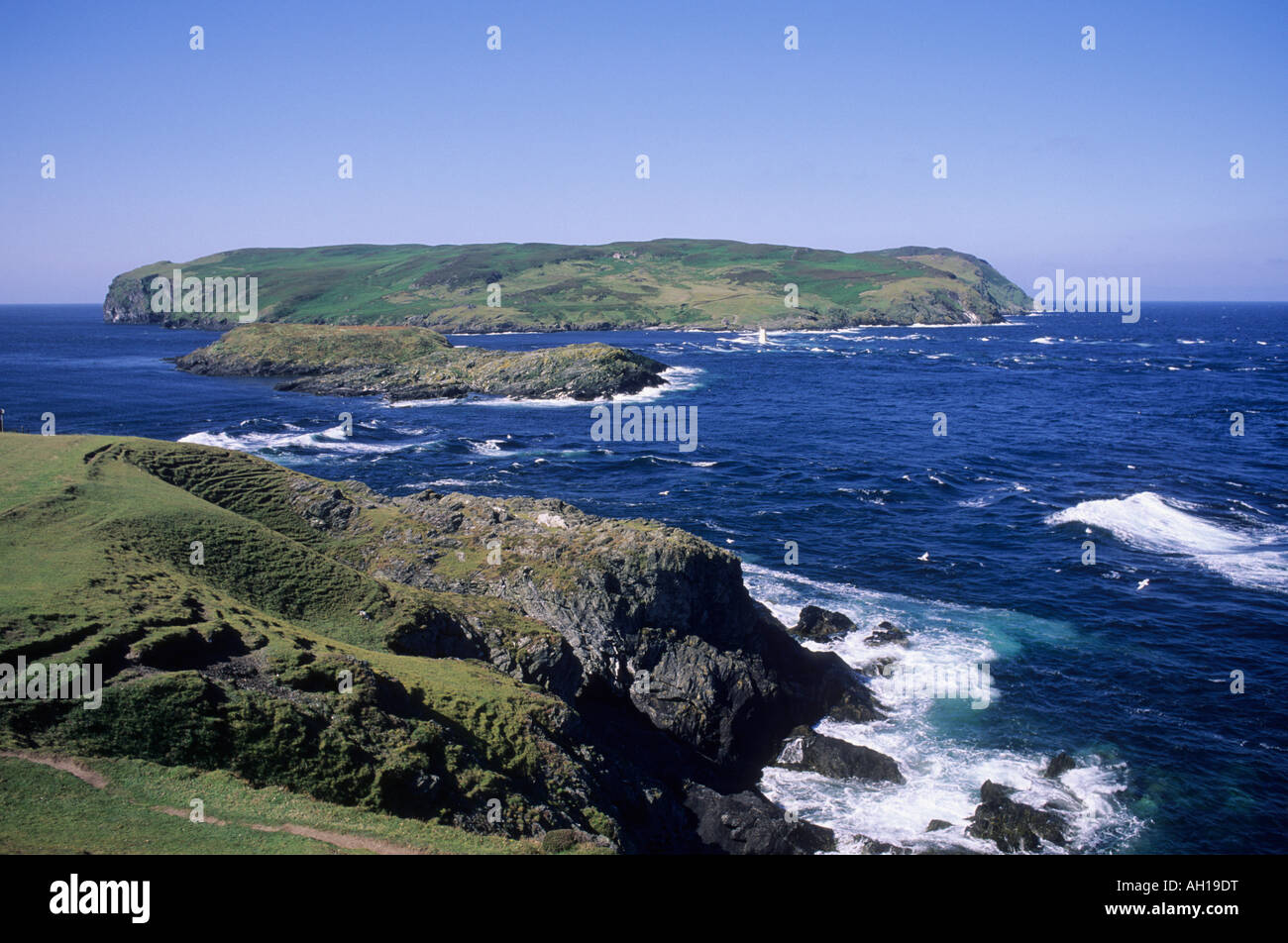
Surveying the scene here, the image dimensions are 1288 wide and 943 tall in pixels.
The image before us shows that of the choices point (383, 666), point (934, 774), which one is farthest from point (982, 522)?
point (383, 666)

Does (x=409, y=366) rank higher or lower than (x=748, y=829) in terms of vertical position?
higher

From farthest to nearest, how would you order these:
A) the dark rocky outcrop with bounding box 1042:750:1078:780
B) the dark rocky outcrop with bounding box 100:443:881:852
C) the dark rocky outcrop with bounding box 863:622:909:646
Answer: the dark rocky outcrop with bounding box 863:622:909:646 < the dark rocky outcrop with bounding box 1042:750:1078:780 < the dark rocky outcrop with bounding box 100:443:881:852

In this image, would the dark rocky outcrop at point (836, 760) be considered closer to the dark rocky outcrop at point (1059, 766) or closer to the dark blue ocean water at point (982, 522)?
the dark blue ocean water at point (982, 522)

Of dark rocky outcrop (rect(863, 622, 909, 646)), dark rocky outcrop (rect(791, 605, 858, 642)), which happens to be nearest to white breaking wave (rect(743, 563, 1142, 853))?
dark rocky outcrop (rect(863, 622, 909, 646))

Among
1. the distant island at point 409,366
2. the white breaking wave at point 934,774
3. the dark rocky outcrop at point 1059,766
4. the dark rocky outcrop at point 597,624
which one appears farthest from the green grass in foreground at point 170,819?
the distant island at point 409,366

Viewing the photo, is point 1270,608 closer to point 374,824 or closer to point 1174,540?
point 1174,540

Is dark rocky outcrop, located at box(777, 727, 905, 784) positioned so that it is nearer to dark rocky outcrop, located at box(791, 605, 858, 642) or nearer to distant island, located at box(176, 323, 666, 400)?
dark rocky outcrop, located at box(791, 605, 858, 642)

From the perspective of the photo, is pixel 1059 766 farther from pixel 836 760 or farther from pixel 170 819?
pixel 170 819

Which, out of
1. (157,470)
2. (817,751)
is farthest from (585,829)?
(157,470)
